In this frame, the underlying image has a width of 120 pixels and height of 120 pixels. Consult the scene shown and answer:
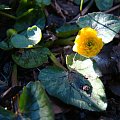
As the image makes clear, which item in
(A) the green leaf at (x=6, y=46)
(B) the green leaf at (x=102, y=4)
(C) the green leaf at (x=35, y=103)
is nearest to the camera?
(C) the green leaf at (x=35, y=103)

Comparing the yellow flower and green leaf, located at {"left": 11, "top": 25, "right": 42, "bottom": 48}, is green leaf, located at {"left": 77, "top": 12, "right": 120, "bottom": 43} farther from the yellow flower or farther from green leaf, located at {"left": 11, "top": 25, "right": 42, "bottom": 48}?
green leaf, located at {"left": 11, "top": 25, "right": 42, "bottom": 48}

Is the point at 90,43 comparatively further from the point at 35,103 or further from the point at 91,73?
the point at 35,103

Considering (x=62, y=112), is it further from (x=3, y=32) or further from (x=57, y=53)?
(x=3, y=32)

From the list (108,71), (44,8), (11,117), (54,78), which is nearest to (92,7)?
(44,8)

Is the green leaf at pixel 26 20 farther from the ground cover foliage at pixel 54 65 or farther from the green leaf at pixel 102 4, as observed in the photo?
the green leaf at pixel 102 4

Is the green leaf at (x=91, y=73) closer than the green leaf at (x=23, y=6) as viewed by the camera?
Yes

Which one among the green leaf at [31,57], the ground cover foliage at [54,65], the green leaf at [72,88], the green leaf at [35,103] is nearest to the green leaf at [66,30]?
the ground cover foliage at [54,65]

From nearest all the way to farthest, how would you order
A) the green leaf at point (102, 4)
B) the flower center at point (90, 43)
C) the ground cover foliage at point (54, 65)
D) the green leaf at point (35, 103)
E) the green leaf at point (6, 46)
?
the green leaf at point (35, 103), the ground cover foliage at point (54, 65), the flower center at point (90, 43), the green leaf at point (6, 46), the green leaf at point (102, 4)
